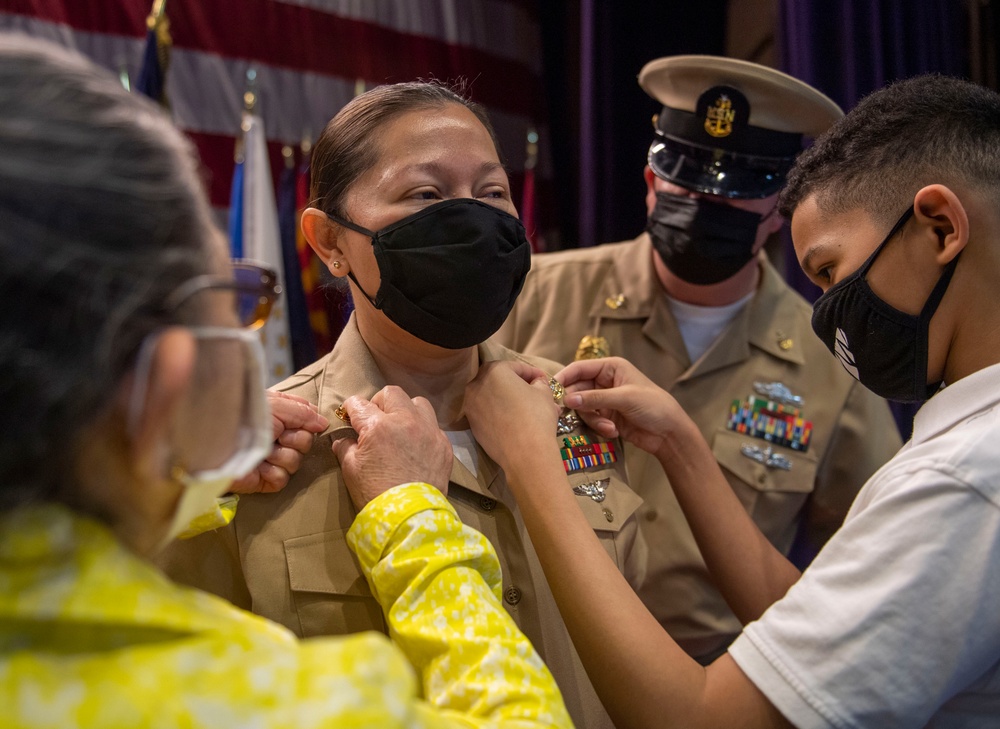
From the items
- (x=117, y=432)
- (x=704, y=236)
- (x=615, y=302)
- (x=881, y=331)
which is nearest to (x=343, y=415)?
(x=117, y=432)

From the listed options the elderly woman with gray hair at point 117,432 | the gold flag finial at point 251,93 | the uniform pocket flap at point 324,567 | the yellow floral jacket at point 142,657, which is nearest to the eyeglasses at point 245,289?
the elderly woman with gray hair at point 117,432

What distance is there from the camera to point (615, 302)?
115 inches

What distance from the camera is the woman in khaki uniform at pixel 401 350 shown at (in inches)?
60.1

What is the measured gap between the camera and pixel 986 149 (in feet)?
5.03

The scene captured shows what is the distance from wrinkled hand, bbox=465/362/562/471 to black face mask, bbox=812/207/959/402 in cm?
56

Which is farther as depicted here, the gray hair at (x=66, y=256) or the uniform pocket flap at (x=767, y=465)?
the uniform pocket flap at (x=767, y=465)

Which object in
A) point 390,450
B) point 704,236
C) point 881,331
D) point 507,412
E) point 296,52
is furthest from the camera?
point 296,52

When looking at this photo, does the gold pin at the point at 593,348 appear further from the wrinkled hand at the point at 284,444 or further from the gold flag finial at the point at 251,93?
the gold flag finial at the point at 251,93

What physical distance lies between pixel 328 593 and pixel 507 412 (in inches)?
18.9

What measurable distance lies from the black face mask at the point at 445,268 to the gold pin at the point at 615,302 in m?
1.23

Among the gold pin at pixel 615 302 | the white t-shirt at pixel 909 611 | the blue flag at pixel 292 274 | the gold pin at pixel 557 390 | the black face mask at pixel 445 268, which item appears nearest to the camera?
the white t-shirt at pixel 909 611

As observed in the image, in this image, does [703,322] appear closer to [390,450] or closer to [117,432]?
[390,450]

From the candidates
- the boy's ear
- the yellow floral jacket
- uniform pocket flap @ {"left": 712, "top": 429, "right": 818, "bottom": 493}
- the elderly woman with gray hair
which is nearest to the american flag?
uniform pocket flap @ {"left": 712, "top": 429, "right": 818, "bottom": 493}

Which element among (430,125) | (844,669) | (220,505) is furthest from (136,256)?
(844,669)
